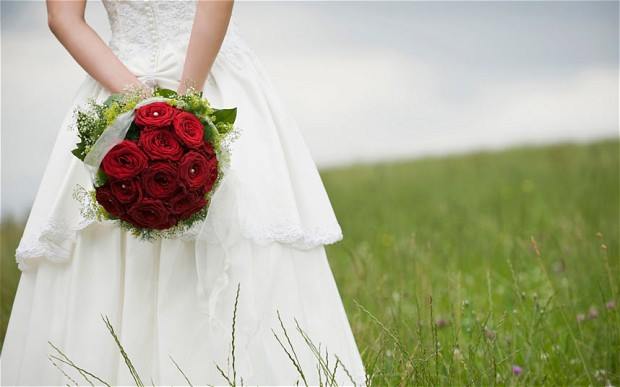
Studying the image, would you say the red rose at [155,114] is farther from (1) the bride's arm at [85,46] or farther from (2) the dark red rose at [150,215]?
(1) the bride's arm at [85,46]

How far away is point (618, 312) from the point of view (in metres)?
3.95

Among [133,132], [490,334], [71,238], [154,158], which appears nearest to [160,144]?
[154,158]

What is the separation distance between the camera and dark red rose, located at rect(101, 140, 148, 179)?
258 cm

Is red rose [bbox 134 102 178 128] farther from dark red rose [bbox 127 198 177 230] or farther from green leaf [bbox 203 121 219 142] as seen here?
dark red rose [bbox 127 198 177 230]

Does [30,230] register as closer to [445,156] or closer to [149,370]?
[149,370]

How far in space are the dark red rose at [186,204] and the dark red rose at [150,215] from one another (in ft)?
0.11

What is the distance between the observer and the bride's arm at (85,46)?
312 cm

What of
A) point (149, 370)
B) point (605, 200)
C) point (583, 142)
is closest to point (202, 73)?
point (149, 370)

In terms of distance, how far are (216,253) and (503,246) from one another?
14.9ft

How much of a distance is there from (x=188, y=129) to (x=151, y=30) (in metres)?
0.85

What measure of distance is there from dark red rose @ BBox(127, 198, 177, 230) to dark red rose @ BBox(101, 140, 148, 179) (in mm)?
119

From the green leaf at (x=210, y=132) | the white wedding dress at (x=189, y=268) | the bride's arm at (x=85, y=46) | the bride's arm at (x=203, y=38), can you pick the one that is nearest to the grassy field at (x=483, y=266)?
the white wedding dress at (x=189, y=268)

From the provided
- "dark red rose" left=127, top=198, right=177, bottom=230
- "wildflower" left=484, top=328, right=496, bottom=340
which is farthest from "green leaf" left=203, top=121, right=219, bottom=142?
"wildflower" left=484, top=328, right=496, bottom=340

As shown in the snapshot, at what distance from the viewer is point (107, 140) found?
2.66m
